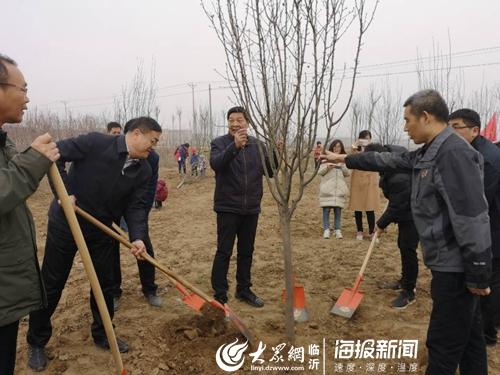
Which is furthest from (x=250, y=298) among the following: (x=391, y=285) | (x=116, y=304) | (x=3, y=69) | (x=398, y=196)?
(x=3, y=69)

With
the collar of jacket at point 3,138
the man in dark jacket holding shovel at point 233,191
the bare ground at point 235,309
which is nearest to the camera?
the collar of jacket at point 3,138

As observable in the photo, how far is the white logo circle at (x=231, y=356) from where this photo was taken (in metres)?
2.85

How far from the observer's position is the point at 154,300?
3979 mm

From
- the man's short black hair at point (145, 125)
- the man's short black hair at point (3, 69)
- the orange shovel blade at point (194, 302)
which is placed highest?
the man's short black hair at point (3, 69)

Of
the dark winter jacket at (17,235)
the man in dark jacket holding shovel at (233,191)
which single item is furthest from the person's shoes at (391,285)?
the dark winter jacket at (17,235)

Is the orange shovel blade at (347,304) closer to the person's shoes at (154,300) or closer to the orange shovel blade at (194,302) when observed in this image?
the orange shovel blade at (194,302)

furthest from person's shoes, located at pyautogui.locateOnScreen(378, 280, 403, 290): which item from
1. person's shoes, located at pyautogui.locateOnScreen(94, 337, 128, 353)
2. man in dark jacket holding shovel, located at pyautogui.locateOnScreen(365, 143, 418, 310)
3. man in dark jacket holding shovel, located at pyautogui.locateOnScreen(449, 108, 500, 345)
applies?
person's shoes, located at pyautogui.locateOnScreen(94, 337, 128, 353)

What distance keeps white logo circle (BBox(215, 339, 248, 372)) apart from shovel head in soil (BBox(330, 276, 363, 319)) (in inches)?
42.7

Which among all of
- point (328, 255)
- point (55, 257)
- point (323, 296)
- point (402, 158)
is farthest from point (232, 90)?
point (328, 255)

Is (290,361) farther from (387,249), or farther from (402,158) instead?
(387,249)

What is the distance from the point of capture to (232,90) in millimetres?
2785

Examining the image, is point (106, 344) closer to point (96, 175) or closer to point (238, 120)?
point (96, 175)

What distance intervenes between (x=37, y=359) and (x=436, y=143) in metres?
3.15

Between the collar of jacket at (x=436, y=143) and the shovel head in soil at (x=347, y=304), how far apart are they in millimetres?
1935
